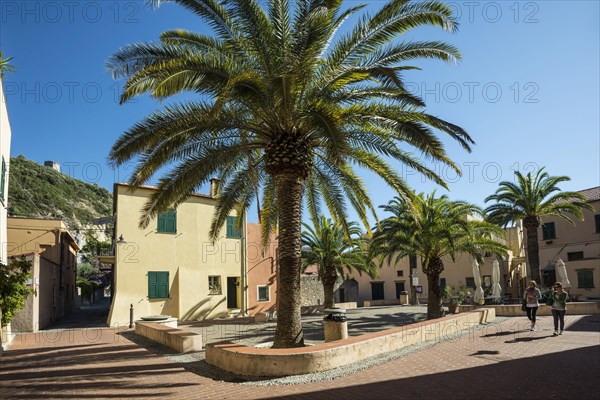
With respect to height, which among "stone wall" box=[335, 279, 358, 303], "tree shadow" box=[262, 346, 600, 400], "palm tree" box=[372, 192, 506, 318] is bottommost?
"stone wall" box=[335, 279, 358, 303]

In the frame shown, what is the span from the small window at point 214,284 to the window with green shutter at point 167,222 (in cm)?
393

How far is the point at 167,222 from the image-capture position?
2477 cm

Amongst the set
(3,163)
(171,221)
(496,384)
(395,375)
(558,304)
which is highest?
(3,163)

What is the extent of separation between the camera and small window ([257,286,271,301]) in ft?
94.5

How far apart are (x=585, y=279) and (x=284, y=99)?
35.4m

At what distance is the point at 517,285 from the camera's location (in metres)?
41.4

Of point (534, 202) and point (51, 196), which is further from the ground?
point (51, 196)

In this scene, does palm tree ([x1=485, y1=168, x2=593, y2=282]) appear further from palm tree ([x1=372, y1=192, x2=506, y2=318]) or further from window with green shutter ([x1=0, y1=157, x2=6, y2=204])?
window with green shutter ([x1=0, y1=157, x2=6, y2=204])

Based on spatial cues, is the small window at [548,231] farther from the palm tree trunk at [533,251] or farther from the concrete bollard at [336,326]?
the concrete bollard at [336,326]

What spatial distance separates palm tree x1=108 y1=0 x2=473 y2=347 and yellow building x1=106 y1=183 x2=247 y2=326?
1144cm

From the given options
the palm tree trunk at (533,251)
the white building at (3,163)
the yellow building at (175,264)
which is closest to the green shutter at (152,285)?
the yellow building at (175,264)

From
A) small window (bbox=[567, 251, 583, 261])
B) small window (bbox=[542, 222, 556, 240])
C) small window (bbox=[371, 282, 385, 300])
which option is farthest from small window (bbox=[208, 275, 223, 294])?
small window (bbox=[567, 251, 583, 261])

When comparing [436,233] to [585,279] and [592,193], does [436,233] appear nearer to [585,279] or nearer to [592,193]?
[585,279]

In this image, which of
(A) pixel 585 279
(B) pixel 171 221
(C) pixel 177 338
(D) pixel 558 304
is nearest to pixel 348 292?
(A) pixel 585 279
